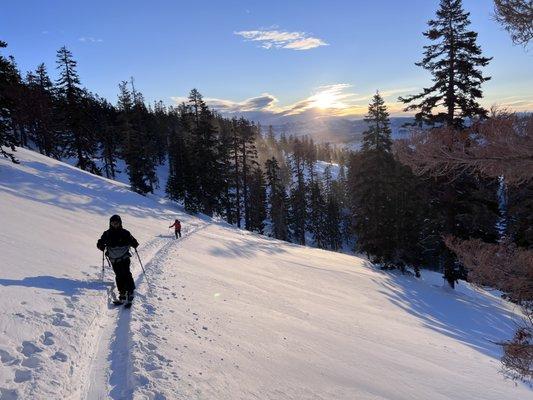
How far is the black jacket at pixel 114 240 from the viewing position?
944cm

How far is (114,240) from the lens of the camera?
9484 mm

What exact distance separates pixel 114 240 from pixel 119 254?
38 cm

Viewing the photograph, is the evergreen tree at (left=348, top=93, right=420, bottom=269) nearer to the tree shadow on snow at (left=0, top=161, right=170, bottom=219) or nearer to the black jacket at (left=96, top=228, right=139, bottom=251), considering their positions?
the tree shadow on snow at (left=0, top=161, right=170, bottom=219)

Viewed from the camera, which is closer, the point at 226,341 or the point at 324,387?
the point at 324,387

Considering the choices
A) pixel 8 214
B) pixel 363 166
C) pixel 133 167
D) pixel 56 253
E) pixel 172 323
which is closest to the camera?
pixel 172 323

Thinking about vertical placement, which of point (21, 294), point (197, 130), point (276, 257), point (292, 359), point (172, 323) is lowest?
point (276, 257)

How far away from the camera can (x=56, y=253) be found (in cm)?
1182

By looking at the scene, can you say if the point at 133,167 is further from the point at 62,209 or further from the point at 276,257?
the point at 276,257

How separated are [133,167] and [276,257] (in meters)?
30.3

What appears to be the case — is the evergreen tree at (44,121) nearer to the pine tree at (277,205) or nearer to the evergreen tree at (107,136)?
the evergreen tree at (107,136)

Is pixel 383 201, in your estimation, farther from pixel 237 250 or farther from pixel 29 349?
pixel 29 349

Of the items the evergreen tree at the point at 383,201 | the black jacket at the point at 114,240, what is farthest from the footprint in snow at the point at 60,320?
the evergreen tree at the point at 383,201

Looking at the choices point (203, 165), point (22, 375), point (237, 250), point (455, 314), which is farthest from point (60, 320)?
point (203, 165)

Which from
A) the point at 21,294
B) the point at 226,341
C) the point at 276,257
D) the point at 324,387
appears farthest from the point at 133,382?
the point at 276,257
